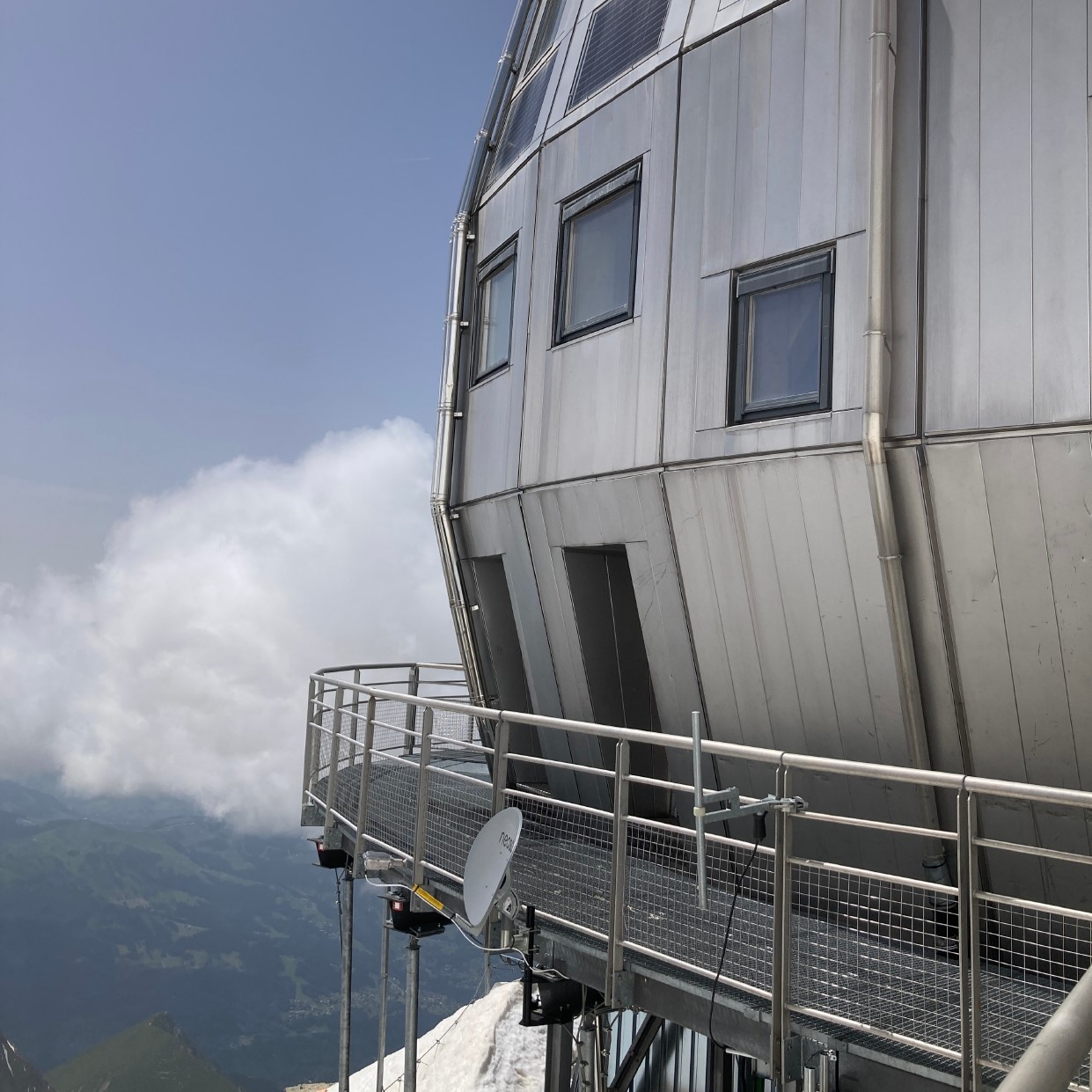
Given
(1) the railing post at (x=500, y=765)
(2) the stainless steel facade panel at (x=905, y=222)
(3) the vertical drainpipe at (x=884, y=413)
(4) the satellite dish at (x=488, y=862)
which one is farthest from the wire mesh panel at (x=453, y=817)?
(2) the stainless steel facade panel at (x=905, y=222)

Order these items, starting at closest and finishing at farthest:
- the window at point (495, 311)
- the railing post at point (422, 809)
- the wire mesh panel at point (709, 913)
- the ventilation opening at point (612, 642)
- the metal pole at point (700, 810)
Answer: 1. the metal pole at point (700, 810)
2. the wire mesh panel at point (709, 913)
3. the railing post at point (422, 809)
4. the ventilation opening at point (612, 642)
5. the window at point (495, 311)

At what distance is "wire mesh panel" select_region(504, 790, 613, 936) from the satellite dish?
0.60 feet

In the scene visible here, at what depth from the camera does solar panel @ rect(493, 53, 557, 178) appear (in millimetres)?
8664

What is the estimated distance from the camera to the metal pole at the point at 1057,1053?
48.5 inches

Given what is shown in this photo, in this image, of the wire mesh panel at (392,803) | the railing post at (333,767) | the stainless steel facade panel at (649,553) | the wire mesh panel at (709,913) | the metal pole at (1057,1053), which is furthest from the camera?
the railing post at (333,767)

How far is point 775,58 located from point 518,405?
3.16m

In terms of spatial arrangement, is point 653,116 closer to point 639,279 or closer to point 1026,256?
point 639,279

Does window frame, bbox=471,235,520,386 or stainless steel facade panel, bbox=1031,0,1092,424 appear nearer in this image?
stainless steel facade panel, bbox=1031,0,1092,424

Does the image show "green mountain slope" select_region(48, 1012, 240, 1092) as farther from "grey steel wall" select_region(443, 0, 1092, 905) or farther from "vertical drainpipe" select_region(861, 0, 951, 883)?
"vertical drainpipe" select_region(861, 0, 951, 883)

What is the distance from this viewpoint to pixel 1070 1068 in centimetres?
127

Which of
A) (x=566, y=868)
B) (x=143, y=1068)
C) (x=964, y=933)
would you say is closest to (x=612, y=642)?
(x=566, y=868)

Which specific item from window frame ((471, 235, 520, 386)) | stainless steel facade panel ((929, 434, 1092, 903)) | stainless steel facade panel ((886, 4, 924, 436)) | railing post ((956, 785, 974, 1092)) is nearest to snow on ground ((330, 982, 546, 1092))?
window frame ((471, 235, 520, 386))

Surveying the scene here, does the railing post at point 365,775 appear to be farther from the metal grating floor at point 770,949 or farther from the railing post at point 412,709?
the railing post at point 412,709

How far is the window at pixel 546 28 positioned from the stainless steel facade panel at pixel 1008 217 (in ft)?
16.0
